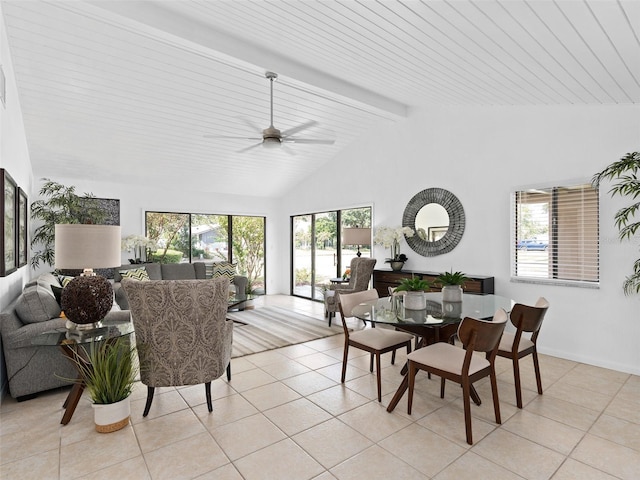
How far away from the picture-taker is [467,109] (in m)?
4.78

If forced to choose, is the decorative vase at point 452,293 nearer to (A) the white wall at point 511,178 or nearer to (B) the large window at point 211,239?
(A) the white wall at point 511,178

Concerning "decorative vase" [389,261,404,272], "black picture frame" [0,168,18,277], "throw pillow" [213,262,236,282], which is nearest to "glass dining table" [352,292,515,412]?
"decorative vase" [389,261,404,272]

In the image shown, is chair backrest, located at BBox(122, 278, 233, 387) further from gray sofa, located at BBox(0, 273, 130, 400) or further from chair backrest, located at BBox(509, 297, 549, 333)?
chair backrest, located at BBox(509, 297, 549, 333)

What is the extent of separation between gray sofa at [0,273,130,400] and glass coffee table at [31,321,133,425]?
367 mm

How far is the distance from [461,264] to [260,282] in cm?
497

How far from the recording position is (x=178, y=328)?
258 cm

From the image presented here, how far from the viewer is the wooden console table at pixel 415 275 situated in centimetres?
433

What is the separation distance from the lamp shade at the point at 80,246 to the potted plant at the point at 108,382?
57 cm

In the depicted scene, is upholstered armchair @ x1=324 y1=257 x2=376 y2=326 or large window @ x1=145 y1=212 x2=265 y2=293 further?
large window @ x1=145 y1=212 x2=265 y2=293

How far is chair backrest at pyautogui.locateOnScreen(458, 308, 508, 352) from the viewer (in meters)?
2.26

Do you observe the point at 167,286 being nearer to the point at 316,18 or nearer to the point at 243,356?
the point at 243,356

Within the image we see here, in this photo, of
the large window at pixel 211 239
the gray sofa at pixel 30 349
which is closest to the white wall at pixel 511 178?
the large window at pixel 211 239

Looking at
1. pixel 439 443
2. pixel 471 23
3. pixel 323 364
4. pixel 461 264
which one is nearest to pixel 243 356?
pixel 323 364

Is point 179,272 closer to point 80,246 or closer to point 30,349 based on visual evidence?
point 30,349
